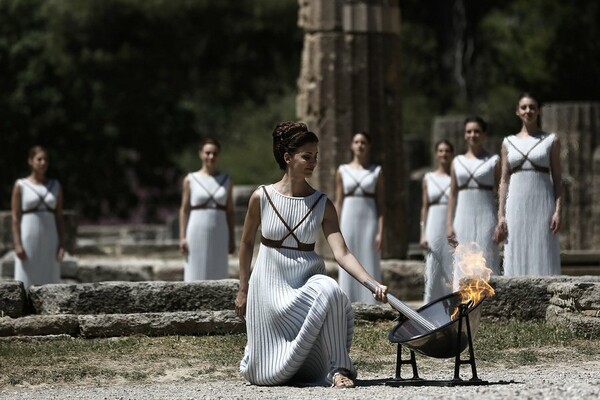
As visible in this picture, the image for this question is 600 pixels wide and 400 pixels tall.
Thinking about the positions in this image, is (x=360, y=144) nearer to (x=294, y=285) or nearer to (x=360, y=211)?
(x=360, y=211)

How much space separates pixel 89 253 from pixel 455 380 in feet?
55.5

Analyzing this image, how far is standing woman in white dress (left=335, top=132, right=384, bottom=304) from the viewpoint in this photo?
1384 cm

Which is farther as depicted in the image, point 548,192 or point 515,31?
point 515,31

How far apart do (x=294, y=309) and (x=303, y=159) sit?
2.94ft

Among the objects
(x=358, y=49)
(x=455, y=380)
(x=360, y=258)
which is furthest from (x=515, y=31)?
(x=455, y=380)

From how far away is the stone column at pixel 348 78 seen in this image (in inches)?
659

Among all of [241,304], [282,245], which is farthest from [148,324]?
[282,245]

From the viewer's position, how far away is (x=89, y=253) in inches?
986

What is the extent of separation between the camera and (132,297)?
1133 cm

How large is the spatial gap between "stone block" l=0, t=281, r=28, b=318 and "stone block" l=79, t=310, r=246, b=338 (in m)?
0.55

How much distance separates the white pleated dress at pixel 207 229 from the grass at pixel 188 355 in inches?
118

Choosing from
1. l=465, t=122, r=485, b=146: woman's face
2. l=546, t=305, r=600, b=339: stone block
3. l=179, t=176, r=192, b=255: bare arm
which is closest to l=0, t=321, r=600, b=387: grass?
l=546, t=305, r=600, b=339: stone block

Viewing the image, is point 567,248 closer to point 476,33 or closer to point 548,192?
point 548,192

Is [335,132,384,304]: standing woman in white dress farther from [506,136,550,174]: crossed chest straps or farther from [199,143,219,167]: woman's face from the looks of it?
[506,136,550,174]: crossed chest straps
